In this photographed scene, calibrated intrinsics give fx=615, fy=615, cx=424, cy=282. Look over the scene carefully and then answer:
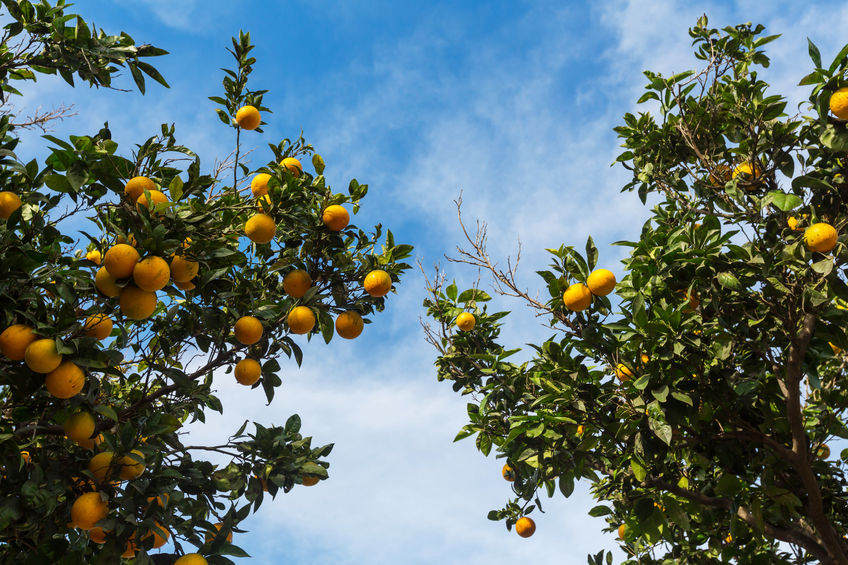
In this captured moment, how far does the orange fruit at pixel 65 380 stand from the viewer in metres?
2.63

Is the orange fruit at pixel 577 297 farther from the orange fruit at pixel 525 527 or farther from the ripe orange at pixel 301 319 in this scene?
the orange fruit at pixel 525 527

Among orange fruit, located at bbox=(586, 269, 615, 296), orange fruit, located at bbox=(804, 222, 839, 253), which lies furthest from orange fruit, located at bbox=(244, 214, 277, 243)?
orange fruit, located at bbox=(804, 222, 839, 253)

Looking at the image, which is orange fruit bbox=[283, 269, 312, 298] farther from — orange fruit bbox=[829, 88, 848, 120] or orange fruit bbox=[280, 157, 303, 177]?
orange fruit bbox=[829, 88, 848, 120]

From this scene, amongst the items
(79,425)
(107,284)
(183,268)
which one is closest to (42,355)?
(107,284)

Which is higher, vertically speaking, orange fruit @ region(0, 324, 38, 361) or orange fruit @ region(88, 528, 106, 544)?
orange fruit @ region(0, 324, 38, 361)

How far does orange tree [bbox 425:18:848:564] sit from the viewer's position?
3.66 meters

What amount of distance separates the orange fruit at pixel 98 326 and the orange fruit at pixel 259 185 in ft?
3.75

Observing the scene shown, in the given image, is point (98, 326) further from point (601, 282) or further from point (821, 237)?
point (821, 237)

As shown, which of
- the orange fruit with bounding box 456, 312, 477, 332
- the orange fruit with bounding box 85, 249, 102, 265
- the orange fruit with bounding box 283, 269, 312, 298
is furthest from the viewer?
the orange fruit with bounding box 456, 312, 477, 332

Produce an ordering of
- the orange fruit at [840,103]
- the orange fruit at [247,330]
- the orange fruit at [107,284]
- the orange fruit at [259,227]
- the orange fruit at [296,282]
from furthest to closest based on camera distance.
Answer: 1. the orange fruit at [296,282]
2. the orange fruit at [840,103]
3. the orange fruit at [247,330]
4. the orange fruit at [259,227]
5. the orange fruit at [107,284]

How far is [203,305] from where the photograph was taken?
136 inches

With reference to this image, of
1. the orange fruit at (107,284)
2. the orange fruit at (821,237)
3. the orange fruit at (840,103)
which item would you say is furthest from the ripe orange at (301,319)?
the orange fruit at (840,103)

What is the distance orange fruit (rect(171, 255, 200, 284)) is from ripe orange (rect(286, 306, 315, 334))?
30.7 inches

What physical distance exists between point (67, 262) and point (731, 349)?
149 inches
